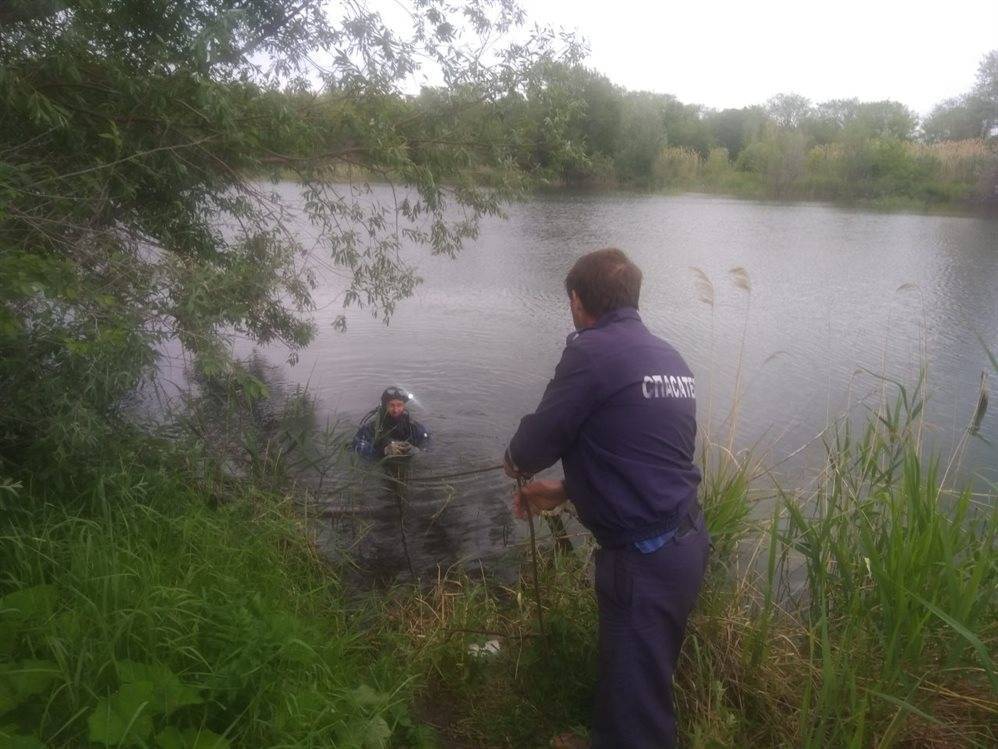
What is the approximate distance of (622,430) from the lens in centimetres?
245

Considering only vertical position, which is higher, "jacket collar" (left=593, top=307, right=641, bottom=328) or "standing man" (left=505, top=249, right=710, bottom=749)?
"jacket collar" (left=593, top=307, right=641, bottom=328)

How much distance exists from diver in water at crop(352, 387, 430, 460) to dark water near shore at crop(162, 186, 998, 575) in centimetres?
28

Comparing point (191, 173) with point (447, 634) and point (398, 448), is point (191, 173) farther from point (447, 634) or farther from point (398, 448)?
point (447, 634)

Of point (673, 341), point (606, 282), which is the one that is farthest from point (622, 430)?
point (673, 341)

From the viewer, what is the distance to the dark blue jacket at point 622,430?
2.44 m

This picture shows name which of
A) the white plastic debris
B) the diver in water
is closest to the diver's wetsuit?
the diver in water

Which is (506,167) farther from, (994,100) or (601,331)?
(994,100)

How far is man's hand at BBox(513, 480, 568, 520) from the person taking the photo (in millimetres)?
3018

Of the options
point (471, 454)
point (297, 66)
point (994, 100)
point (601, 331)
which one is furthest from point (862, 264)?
point (994, 100)

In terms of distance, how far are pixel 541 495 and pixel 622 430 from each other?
0.71 meters

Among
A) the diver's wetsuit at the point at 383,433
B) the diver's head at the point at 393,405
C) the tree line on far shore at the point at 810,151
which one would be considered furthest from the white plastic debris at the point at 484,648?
the tree line on far shore at the point at 810,151

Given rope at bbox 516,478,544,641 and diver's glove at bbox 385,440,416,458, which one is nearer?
rope at bbox 516,478,544,641

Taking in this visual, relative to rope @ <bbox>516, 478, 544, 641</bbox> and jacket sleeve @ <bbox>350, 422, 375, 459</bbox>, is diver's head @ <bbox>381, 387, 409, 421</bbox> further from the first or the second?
rope @ <bbox>516, 478, 544, 641</bbox>

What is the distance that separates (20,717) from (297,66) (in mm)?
4947
